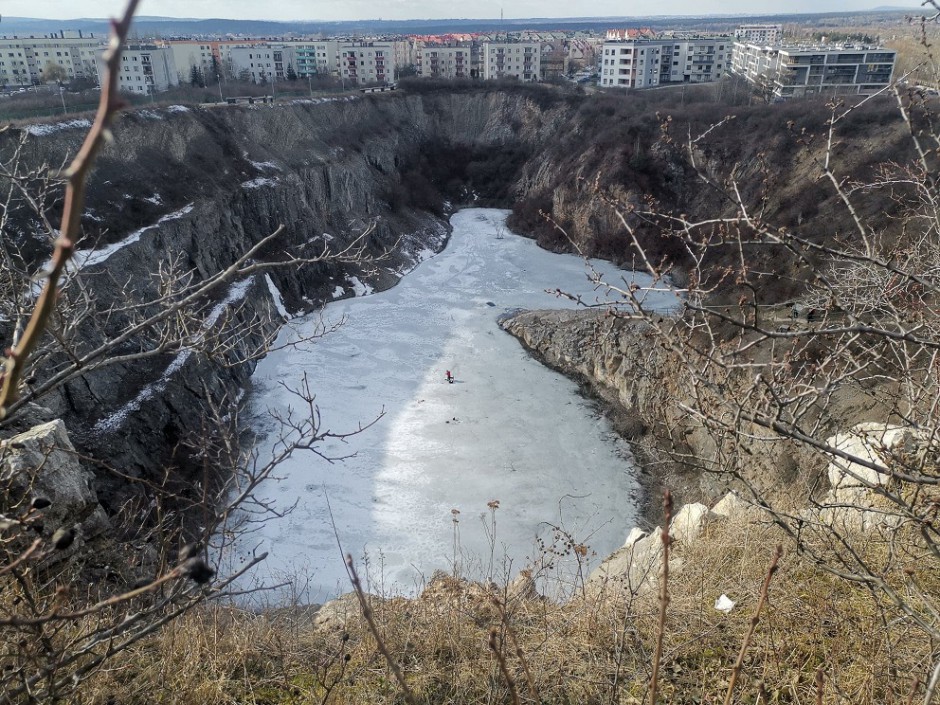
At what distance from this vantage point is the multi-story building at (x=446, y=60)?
243 ft

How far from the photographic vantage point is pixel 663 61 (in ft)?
225

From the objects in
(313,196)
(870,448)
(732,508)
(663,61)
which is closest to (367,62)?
(663,61)

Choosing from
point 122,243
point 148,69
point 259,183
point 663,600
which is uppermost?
point 148,69

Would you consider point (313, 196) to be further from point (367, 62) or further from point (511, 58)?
point (511, 58)

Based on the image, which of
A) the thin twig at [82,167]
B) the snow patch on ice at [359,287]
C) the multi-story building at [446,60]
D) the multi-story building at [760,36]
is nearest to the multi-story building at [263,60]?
the multi-story building at [446,60]

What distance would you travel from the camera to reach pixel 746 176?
3080 cm

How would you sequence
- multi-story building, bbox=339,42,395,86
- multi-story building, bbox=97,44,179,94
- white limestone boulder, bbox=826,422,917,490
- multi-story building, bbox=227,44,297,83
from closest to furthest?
white limestone boulder, bbox=826,422,917,490
multi-story building, bbox=97,44,179,94
multi-story building, bbox=339,42,395,86
multi-story building, bbox=227,44,297,83

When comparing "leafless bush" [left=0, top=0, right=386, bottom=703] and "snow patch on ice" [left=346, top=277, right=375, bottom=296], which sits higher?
"leafless bush" [left=0, top=0, right=386, bottom=703]

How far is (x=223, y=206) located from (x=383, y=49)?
164 ft

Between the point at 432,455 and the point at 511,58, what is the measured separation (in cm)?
6560

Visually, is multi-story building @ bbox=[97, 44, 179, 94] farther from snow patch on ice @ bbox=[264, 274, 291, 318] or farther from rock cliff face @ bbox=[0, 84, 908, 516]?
snow patch on ice @ bbox=[264, 274, 291, 318]

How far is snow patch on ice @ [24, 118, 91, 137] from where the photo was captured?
21.9m

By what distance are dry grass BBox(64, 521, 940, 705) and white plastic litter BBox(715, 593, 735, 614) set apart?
57mm

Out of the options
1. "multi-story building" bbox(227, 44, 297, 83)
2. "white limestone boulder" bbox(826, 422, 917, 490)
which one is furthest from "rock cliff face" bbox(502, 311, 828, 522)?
"multi-story building" bbox(227, 44, 297, 83)
